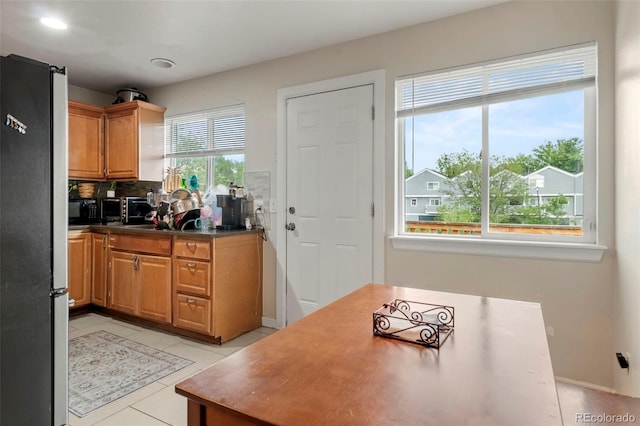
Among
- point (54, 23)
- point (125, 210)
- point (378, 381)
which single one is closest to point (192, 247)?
point (125, 210)

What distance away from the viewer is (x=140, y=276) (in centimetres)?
335

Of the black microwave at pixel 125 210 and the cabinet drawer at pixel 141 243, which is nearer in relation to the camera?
the cabinet drawer at pixel 141 243

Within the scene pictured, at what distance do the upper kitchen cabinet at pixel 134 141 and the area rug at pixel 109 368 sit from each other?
186 centimetres

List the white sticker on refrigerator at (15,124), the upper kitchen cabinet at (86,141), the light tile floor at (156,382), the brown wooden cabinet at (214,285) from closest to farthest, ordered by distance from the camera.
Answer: the white sticker on refrigerator at (15,124), the light tile floor at (156,382), the brown wooden cabinet at (214,285), the upper kitchen cabinet at (86,141)

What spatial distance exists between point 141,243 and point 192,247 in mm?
686

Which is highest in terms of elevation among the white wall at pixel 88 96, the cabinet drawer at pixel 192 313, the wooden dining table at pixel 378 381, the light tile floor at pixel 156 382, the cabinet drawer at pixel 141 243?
the white wall at pixel 88 96

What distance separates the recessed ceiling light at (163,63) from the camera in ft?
11.1

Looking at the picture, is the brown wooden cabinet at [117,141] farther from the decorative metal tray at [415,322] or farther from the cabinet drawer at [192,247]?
the decorative metal tray at [415,322]

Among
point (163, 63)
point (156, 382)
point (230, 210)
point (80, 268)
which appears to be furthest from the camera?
point (80, 268)

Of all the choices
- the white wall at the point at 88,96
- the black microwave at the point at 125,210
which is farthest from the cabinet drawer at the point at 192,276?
the white wall at the point at 88,96

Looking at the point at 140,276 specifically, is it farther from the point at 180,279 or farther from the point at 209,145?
the point at 209,145

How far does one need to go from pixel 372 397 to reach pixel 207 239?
2.45 meters

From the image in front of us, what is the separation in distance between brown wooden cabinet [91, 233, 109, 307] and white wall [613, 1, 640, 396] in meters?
4.20

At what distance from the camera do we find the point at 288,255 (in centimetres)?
330
